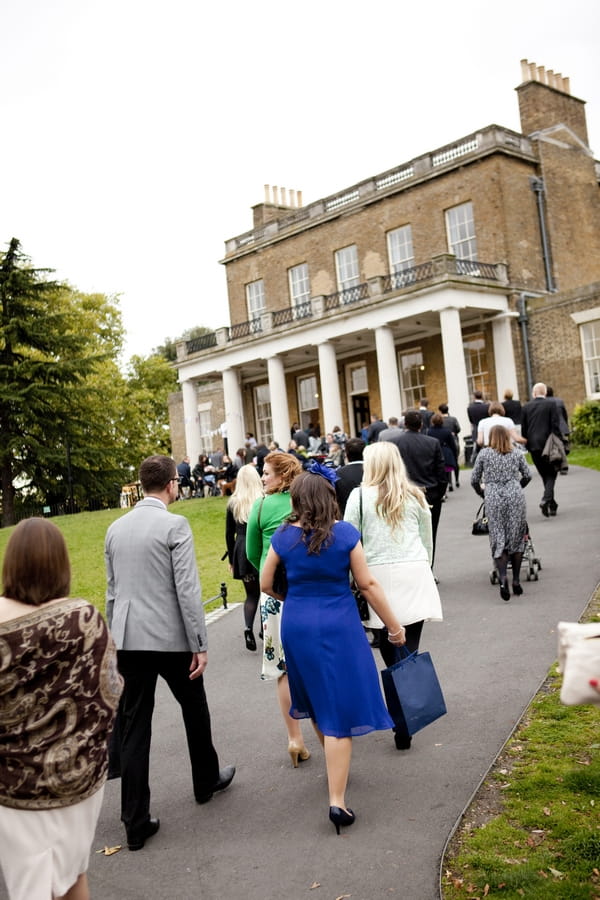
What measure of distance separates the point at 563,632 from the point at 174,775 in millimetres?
3775

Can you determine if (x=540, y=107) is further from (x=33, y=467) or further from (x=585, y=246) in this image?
(x=33, y=467)

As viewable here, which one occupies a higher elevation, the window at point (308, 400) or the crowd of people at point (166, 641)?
the window at point (308, 400)

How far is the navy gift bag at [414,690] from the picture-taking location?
15.5 feet

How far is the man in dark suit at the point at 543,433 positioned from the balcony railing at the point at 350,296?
17281 millimetres

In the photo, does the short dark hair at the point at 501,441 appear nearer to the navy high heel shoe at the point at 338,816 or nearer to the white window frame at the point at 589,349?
the navy high heel shoe at the point at 338,816

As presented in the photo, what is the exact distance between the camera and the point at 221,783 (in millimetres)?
4996

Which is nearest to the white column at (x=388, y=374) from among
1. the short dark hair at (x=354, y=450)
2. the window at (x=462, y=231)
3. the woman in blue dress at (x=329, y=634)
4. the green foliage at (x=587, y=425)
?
the window at (x=462, y=231)

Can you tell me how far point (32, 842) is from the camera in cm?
293

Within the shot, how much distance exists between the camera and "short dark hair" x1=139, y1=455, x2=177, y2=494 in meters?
4.66

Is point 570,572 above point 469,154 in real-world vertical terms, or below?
below

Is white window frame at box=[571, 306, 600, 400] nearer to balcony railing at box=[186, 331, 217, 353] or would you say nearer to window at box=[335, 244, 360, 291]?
window at box=[335, 244, 360, 291]

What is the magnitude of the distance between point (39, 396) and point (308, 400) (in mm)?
11496

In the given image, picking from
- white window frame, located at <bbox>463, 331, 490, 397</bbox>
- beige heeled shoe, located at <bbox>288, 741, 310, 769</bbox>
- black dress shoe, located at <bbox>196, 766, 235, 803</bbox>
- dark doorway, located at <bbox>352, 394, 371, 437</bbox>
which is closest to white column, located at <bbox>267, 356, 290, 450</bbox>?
dark doorway, located at <bbox>352, 394, 371, 437</bbox>

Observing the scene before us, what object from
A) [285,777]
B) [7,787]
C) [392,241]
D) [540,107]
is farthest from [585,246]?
[7,787]
